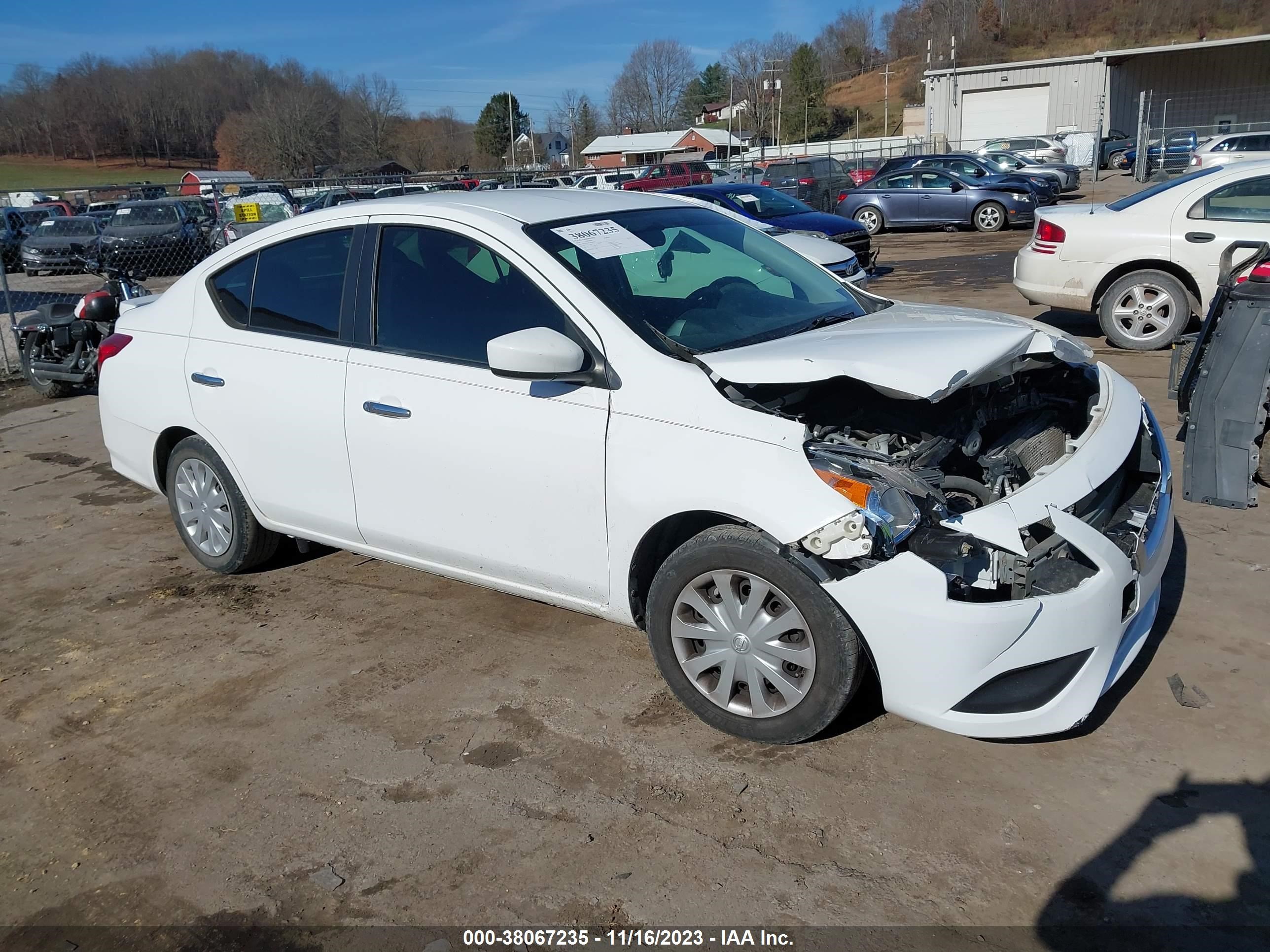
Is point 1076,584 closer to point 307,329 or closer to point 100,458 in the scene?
point 307,329

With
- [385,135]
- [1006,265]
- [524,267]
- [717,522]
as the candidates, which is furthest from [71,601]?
[385,135]

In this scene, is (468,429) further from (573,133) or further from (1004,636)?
(573,133)

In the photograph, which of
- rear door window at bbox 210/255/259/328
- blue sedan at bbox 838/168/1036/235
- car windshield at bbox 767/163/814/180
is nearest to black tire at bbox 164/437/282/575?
rear door window at bbox 210/255/259/328

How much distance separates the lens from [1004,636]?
2896 millimetres

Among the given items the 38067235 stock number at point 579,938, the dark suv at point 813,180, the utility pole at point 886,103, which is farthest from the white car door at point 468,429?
the utility pole at point 886,103

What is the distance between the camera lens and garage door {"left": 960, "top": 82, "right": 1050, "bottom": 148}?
55094 millimetres

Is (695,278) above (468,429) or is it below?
above

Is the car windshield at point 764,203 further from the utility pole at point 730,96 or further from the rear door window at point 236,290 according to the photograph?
the utility pole at point 730,96

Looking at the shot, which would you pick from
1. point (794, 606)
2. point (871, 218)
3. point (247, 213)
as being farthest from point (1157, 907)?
point (871, 218)

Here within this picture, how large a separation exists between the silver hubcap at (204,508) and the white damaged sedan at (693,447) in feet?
0.13

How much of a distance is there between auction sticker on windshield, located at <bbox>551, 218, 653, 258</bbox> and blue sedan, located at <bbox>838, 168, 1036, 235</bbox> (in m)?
20.7

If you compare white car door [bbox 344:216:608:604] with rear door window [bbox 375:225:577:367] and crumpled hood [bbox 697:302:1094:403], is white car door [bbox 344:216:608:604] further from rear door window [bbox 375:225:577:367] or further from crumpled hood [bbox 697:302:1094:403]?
crumpled hood [bbox 697:302:1094:403]

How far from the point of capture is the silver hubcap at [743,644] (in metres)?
3.18

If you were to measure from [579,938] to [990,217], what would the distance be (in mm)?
22891
